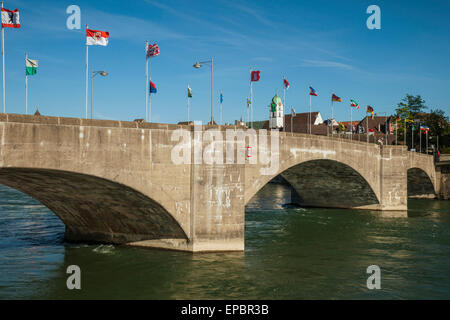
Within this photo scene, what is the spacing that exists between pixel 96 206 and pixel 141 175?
14.6 feet

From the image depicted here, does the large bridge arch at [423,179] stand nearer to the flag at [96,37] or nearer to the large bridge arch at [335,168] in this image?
the large bridge arch at [335,168]

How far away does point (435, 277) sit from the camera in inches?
837

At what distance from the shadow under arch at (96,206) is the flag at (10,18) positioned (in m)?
6.52

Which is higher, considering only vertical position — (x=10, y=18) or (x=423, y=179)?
(x=10, y=18)

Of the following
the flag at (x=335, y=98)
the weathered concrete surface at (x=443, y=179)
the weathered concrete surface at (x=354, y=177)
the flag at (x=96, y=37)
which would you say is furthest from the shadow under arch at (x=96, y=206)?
the weathered concrete surface at (x=443, y=179)

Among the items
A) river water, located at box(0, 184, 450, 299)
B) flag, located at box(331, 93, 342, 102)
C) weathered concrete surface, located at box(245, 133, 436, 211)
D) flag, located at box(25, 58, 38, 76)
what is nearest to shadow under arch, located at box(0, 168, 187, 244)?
river water, located at box(0, 184, 450, 299)

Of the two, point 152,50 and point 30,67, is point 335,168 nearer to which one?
point 152,50

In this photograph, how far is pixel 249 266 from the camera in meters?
21.9

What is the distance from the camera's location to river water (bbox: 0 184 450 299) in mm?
18297

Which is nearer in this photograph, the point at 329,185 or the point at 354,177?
the point at 354,177

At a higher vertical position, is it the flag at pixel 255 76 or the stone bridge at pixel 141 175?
the flag at pixel 255 76

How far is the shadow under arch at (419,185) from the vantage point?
62.2m

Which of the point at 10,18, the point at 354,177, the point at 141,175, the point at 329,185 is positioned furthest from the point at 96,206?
the point at 329,185
